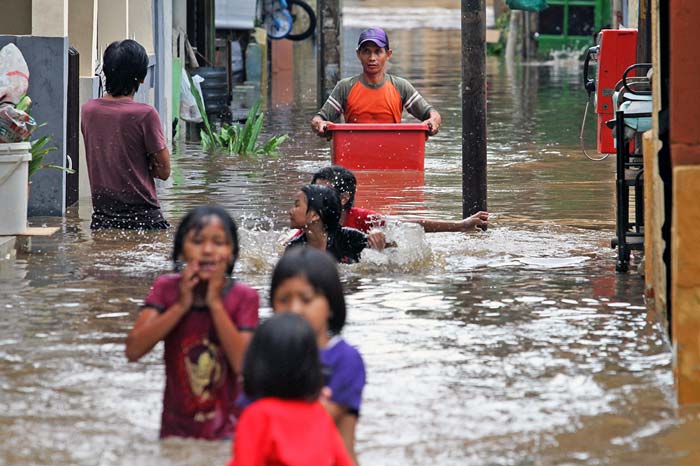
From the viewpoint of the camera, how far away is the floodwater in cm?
589

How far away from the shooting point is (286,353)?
4223 mm

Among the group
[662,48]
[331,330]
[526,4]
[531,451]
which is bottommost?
[531,451]

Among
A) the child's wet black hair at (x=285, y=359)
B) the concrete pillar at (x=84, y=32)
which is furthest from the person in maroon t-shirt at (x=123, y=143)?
the child's wet black hair at (x=285, y=359)

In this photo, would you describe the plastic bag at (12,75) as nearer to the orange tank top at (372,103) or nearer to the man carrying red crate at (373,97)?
the man carrying red crate at (373,97)

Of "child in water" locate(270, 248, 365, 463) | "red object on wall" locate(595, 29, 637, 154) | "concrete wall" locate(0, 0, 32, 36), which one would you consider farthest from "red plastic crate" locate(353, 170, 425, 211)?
"child in water" locate(270, 248, 365, 463)

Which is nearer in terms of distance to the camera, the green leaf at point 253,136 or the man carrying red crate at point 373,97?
the man carrying red crate at point 373,97

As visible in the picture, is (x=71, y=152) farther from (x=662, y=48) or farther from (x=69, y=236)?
(x=662, y=48)

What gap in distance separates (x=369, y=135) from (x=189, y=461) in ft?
31.8

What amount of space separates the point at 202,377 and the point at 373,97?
946 centimetres

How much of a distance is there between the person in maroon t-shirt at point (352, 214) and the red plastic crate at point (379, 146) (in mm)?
5174

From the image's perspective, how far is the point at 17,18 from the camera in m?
13.5

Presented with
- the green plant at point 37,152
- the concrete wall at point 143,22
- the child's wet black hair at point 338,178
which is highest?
the concrete wall at point 143,22

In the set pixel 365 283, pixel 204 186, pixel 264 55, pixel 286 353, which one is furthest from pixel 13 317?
pixel 264 55

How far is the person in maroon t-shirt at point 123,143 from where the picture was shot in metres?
10.3
